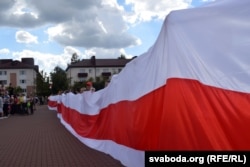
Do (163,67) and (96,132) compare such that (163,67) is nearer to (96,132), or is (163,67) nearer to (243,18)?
(243,18)

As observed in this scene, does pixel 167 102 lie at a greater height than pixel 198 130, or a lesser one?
greater

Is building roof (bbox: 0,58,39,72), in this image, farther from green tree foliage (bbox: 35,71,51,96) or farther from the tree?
green tree foliage (bbox: 35,71,51,96)

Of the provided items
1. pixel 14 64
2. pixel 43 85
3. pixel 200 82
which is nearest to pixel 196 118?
pixel 200 82

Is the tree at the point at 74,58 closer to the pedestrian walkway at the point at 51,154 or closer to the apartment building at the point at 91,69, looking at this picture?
the apartment building at the point at 91,69

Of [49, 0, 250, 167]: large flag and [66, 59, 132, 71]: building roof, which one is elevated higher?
[66, 59, 132, 71]: building roof

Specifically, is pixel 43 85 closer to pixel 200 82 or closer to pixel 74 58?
pixel 74 58

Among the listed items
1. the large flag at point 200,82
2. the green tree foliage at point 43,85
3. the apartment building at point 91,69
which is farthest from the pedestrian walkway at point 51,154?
the apartment building at point 91,69

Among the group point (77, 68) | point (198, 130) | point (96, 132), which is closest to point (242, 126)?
point (198, 130)

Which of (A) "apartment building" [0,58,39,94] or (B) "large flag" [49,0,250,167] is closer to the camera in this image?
(B) "large flag" [49,0,250,167]

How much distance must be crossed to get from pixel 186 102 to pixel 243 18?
138 centimetres

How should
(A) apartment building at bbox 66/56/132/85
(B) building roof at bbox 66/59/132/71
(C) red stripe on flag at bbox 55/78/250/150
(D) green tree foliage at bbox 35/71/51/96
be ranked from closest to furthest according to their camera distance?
1. (C) red stripe on flag at bbox 55/78/250/150
2. (D) green tree foliage at bbox 35/71/51/96
3. (A) apartment building at bbox 66/56/132/85
4. (B) building roof at bbox 66/59/132/71

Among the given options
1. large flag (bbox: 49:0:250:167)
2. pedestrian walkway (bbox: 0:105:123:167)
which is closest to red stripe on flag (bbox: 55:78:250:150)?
large flag (bbox: 49:0:250:167)

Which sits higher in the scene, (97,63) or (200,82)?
(97,63)

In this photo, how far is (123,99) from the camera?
27.9ft
